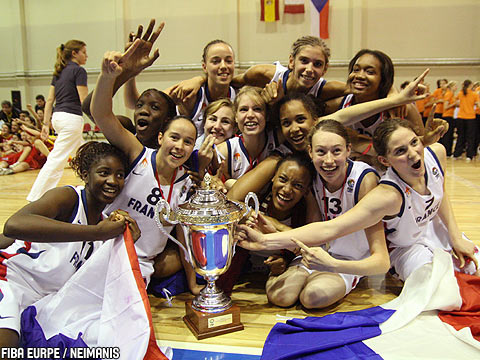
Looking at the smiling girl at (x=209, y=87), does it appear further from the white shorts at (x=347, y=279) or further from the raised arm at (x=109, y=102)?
the white shorts at (x=347, y=279)

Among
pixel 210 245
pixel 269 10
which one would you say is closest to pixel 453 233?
pixel 210 245

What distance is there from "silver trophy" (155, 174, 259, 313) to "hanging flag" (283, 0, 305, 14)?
9860 mm

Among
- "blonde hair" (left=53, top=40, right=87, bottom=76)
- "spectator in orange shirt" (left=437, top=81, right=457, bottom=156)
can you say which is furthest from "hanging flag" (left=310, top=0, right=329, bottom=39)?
"blonde hair" (left=53, top=40, right=87, bottom=76)

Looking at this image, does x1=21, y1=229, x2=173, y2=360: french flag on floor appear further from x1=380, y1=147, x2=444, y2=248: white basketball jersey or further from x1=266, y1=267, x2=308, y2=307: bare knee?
x1=380, y1=147, x2=444, y2=248: white basketball jersey

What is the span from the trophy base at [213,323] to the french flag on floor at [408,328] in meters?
0.23

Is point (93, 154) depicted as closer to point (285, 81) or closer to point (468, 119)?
point (285, 81)

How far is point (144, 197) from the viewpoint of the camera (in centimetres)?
265

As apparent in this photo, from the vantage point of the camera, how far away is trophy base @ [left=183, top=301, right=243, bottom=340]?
2.27 m

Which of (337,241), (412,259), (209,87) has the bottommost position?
(412,259)

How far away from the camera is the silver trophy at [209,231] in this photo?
2.25 meters

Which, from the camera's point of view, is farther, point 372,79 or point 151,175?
point 372,79

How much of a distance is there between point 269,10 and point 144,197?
9625 mm

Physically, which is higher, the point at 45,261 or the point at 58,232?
the point at 58,232

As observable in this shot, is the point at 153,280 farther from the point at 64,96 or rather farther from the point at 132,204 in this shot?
the point at 64,96
